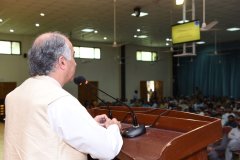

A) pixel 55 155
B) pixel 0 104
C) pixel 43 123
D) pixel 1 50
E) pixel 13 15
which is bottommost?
pixel 0 104

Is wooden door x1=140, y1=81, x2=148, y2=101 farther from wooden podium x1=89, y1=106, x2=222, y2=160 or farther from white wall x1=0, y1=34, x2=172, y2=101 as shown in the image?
wooden podium x1=89, y1=106, x2=222, y2=160

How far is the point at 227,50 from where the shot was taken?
15.0m

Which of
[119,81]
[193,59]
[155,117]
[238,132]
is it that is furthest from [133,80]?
[155,117]

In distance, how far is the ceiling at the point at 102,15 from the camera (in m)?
7.51

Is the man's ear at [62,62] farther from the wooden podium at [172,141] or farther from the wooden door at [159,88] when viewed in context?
the wooden door at [159,88]

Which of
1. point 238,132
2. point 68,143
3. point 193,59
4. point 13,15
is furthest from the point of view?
point 193,59

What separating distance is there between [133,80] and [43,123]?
14550 mm

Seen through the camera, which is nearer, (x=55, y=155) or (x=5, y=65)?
(x=55, y=155)

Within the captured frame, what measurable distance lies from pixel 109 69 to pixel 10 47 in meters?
4.97

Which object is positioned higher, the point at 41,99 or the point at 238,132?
the point at 41,99

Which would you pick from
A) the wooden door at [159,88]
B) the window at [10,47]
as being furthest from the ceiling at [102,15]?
the wooden door at [159,88]

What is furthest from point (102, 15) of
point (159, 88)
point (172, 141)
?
point (159, 88)

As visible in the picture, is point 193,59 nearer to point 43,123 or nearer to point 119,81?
point 119,81

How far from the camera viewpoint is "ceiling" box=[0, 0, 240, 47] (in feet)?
24.6
